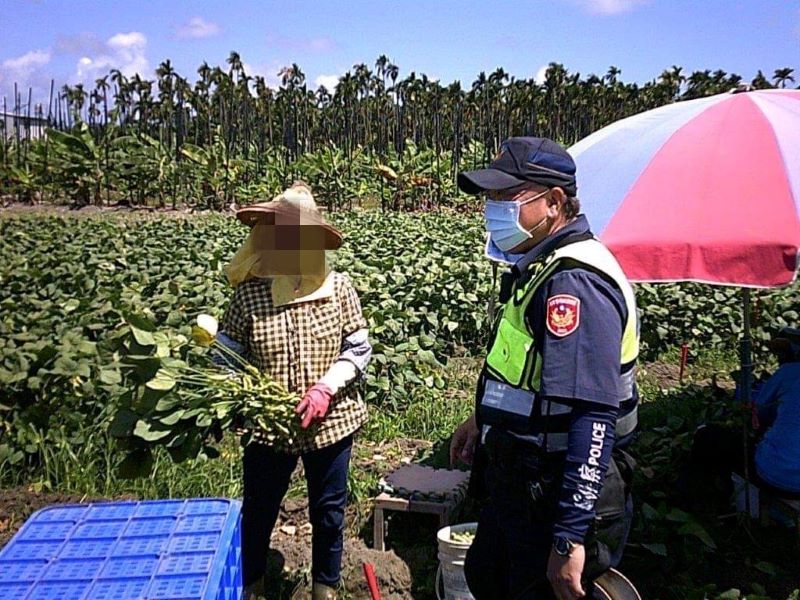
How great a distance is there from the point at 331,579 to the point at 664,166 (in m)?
2.07

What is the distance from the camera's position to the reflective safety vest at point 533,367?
2.12 metres

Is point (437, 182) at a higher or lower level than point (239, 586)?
higher

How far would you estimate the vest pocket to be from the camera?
7.13ft

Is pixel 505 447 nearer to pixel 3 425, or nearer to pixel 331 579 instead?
pixel 331 579

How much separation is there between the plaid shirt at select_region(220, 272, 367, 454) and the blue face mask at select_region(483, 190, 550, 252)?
75cm

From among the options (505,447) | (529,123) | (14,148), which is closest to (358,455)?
(505,447)

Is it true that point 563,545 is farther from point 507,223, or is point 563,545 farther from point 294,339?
point 294,339

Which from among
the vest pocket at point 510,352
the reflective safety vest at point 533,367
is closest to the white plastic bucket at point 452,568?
the reflective safety vest at point 533,367

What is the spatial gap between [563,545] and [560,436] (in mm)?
271

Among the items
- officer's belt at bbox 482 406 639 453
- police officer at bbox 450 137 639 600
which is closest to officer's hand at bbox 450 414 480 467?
police officer at bbox 450 137 639 600

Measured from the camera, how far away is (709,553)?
351 cm

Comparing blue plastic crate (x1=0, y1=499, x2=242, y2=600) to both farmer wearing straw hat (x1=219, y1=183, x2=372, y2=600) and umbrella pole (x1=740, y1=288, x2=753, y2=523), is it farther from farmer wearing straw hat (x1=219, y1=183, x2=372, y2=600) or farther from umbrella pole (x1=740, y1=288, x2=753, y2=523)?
umbrella pole (x1=740, y1=288, x2=753, y2=523)

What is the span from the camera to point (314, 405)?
264cm

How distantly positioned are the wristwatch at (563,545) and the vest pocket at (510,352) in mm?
407
